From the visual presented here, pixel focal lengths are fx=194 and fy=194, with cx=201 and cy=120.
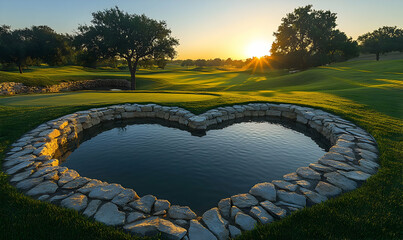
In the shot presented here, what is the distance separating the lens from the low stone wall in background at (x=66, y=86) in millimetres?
21703

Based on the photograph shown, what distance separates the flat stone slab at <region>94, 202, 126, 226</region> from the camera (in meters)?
3.41

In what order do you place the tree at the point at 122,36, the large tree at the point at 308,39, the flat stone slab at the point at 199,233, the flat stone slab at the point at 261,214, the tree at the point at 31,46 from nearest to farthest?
the flat stone slab at the point at 199,233 < the flat stone slab at the point at 261,214 < the tree at the point at 122,36 < the tree at the point at 31,46 < the large tree at the point at 308,39

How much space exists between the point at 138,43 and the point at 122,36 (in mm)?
2166

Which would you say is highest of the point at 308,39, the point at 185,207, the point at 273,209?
the point at 308,39

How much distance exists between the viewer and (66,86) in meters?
29.7

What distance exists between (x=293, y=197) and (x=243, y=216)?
4.11ft

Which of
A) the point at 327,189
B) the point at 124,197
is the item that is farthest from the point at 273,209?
the point at 124,197

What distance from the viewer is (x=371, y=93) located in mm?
14422

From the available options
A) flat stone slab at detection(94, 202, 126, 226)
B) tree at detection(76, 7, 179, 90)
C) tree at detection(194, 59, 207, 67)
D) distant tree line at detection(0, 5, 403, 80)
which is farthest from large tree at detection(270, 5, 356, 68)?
tree at detection(194, 59, 207, 67)

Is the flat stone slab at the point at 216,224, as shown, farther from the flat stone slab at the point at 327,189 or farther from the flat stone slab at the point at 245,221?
the flat stone slab at the point at 327,189

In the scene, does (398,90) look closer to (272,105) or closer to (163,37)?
(272,105)

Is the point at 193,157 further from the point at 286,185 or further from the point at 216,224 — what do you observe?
the point at 216,224

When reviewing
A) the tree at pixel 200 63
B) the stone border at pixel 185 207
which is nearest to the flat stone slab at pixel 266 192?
the stone border at pixel 185 207

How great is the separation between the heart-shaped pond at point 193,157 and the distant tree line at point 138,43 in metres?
20.4
